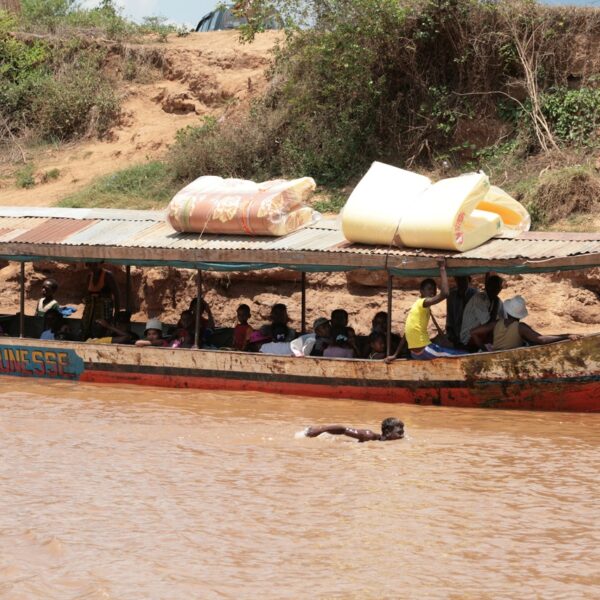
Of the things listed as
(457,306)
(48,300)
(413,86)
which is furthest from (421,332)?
(413,86)

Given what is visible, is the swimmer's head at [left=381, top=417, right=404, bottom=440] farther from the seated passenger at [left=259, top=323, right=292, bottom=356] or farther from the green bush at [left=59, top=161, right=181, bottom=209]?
the green bush at [left=59, top=161, right=181, bottom=209]

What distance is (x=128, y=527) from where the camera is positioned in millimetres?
6953

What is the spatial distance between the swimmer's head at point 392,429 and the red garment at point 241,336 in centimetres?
325

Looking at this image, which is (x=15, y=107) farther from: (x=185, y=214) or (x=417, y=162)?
(x=185, y=214)

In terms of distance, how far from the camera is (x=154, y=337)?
1199cm

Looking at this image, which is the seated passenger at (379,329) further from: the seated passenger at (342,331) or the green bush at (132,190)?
the green bush at (132,190)

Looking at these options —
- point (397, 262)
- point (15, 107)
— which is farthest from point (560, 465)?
point (15, 107)

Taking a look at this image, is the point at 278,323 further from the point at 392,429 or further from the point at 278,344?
the point at 392,429

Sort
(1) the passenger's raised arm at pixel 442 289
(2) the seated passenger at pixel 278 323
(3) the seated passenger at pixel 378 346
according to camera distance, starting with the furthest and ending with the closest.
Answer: (2) the seated passenger at pixel 278 323
(3) the seated passenger at pixel 378 346
(1) the passenger's raised arm at pixel 442 289

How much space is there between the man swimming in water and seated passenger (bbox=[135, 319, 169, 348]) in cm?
337

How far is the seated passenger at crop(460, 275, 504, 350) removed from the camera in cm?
1072

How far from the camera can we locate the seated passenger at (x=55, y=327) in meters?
12.9

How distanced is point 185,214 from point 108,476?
4093 millimetres

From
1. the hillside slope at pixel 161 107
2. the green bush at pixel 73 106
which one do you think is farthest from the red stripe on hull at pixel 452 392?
the green bush at pixel 73 106
